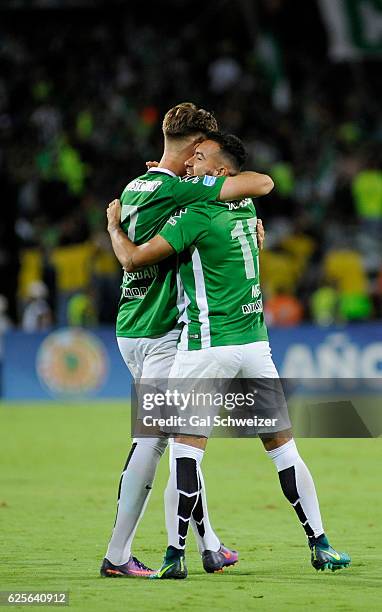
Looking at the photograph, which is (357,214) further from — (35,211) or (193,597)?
(193,597)

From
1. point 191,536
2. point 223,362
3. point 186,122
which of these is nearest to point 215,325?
point 223,362

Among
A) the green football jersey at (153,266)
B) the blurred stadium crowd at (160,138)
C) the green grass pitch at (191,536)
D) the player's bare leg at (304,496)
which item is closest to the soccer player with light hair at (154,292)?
the green football jersey at (153,266)

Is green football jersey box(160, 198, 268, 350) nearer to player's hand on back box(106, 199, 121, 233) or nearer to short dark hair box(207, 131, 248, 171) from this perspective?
short dark hair box(207, 131, 248, 171)

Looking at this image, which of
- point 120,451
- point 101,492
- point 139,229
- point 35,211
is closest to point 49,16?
point 35,211

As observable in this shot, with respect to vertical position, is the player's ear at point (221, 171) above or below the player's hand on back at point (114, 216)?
above

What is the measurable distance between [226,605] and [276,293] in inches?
515

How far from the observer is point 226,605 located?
5652 millimetres

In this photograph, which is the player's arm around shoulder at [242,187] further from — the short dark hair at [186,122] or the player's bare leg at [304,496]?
the player's bare leg at [304,496]

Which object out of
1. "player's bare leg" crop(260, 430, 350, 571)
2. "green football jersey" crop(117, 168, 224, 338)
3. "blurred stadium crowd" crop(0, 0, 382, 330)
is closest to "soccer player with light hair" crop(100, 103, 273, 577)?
"green football jersey" crop(117, 168, 224, 338)

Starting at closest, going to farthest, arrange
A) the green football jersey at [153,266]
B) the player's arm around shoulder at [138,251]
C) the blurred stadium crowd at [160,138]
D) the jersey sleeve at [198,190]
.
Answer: the player's arm around shoulder at [138,251], the jersey sleeve at [198,190], the green football jersey at [153,266], the blurred stadium crowd at [160,138]

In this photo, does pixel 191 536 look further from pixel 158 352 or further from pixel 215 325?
pixel 215 325

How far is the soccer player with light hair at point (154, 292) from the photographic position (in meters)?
6.45

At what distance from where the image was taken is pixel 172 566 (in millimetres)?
6348

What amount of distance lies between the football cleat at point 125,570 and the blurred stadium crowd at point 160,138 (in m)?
12.1
